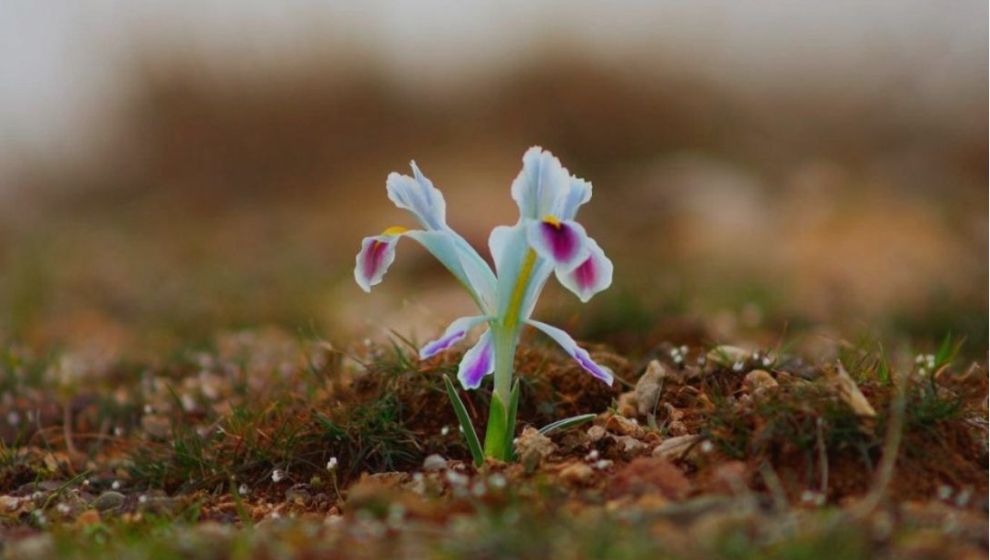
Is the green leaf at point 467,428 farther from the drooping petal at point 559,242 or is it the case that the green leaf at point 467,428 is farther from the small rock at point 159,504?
the small rock at point 159,504

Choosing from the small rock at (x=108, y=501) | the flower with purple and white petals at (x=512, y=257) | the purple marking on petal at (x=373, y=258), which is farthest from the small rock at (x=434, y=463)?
the small rock at (x=108, y=501)

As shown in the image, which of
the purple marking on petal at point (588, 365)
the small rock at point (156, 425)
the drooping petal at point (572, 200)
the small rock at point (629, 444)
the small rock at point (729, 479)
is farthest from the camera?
the small rock at point (156, 425)

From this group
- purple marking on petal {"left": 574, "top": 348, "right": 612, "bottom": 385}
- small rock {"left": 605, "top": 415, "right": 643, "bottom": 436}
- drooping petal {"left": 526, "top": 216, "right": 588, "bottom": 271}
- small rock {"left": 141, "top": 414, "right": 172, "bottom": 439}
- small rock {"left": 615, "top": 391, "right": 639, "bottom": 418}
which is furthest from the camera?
small rock {"left": 141, "top": 414, "right": 172, "bottom": 439}

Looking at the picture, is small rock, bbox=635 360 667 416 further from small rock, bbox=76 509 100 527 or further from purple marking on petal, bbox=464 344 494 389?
small rock, bbox=76 509 100 527

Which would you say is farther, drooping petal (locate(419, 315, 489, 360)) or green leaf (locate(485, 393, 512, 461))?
green leaf (locate(485, 393, 512, 461))

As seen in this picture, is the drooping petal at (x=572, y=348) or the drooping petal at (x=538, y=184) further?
the drooping petal at (x=572, y=348)

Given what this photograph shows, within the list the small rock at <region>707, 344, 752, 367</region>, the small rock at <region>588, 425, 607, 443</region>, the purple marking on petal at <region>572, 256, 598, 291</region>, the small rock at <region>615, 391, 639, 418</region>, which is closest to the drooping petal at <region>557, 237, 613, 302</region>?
the purple marking on petal at <region>572, 256, 598, 291</region>

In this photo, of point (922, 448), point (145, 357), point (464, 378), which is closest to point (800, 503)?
point (922, 448)
